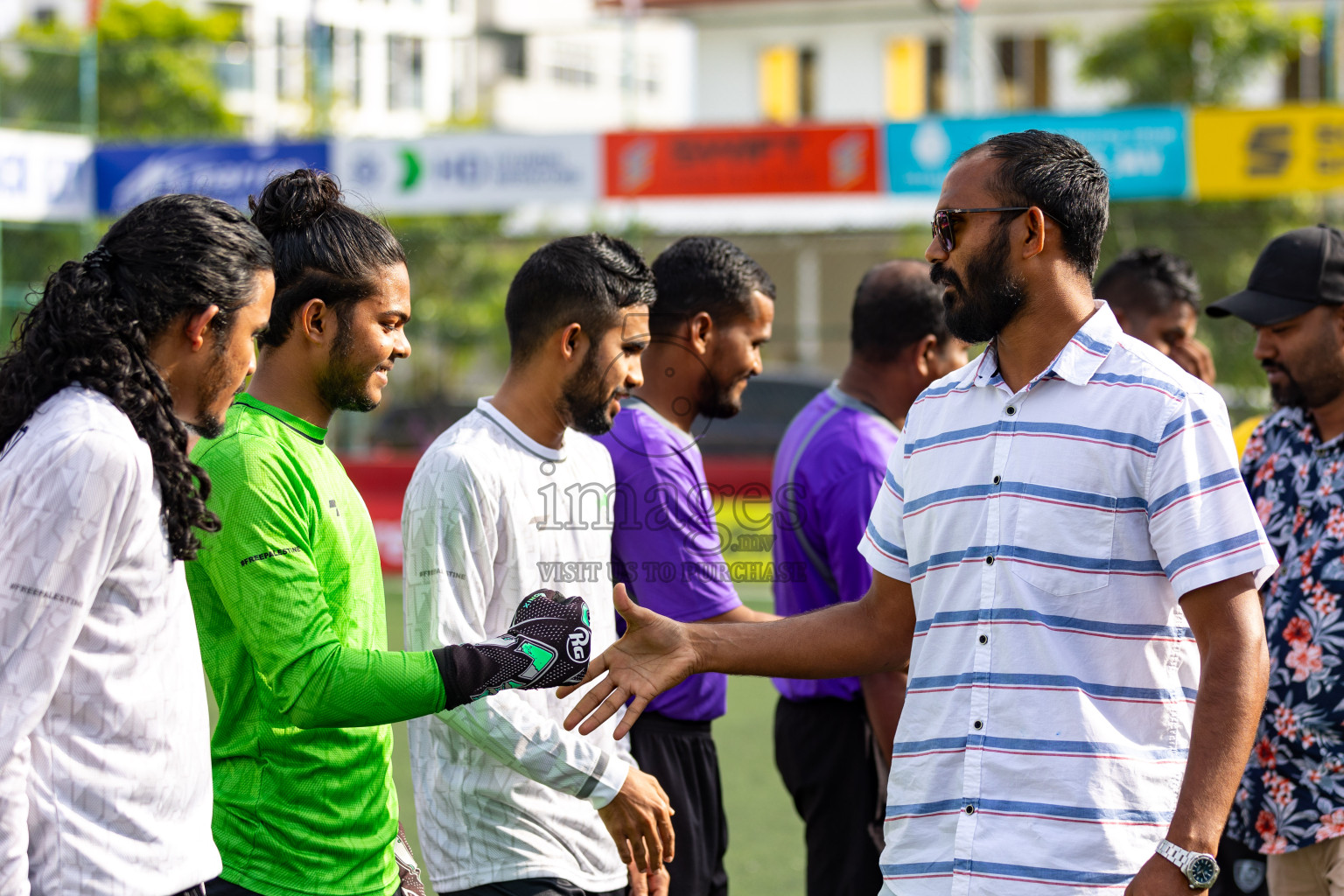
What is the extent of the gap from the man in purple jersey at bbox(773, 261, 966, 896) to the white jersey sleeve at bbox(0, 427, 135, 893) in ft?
7.02

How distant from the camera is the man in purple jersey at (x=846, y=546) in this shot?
3875 millimetres

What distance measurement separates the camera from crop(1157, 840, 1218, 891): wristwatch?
2.22m

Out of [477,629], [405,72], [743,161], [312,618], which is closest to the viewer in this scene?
[312,618]

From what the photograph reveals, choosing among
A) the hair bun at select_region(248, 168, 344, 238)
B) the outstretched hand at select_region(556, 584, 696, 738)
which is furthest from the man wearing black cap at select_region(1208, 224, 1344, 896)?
the hair bun at select_region(248, 168, 344, 238)

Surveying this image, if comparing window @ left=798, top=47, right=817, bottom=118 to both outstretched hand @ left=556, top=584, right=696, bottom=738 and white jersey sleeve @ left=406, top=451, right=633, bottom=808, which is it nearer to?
white jersey sleeve @ left=406, top=451, right=633, bottom=808

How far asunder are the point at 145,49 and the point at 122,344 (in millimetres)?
12697

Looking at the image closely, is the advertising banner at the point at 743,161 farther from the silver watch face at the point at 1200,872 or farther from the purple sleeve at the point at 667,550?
the silver watch face at the point at 1200,872

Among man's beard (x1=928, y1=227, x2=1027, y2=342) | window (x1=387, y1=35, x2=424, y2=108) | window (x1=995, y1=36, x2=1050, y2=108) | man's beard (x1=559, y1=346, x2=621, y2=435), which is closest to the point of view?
man's beard (x1=928, y1=227, x2=1027, y2=342)

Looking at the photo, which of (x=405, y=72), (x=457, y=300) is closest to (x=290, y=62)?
(x=405, y=72)

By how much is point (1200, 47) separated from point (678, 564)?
18.0 meters

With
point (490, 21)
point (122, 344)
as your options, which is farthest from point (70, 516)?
point (490, 21)

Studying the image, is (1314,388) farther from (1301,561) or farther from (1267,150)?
(1267,150)

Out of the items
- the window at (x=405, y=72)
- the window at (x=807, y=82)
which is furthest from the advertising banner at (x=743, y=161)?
the window at (x=807, y=82)

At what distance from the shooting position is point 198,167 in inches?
496
